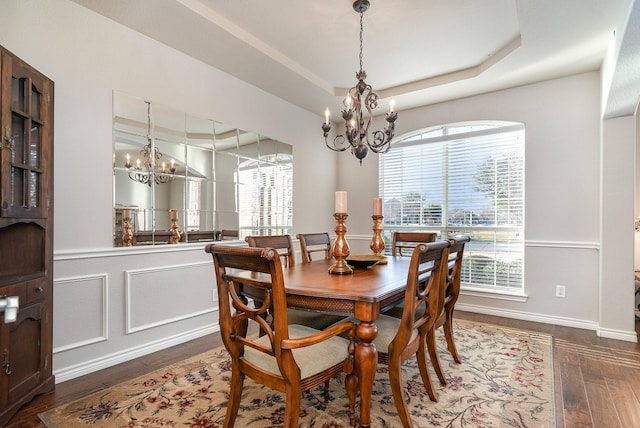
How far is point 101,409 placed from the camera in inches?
75.7

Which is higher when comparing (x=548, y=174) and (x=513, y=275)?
(x=548, y=174)

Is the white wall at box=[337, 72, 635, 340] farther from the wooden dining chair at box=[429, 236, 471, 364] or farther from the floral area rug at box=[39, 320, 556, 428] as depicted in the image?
the wooden dining chair at box=[429, 236, 471, 364]

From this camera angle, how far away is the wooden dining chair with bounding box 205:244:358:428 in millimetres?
1325

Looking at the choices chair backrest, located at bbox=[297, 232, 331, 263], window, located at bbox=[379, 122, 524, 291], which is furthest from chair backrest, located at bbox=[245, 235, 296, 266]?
window, located at bbox=[379, 122, 524, 291]

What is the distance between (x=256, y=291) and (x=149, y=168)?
168cm

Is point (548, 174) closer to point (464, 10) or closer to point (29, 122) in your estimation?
point (464, 10)

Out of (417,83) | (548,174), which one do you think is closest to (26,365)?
(417,83)

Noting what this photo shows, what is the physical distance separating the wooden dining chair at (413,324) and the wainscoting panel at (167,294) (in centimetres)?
189

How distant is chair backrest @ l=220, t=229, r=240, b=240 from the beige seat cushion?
193 cm

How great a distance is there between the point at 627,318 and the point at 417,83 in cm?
308

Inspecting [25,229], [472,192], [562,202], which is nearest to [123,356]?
[25,229]

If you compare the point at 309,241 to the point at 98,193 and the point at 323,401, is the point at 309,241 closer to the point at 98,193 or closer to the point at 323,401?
the point at 323,401

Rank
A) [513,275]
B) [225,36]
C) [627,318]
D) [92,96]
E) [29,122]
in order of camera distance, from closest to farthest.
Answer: [29,122] < [92,96] < [225,36] < [627,318] < [513,275]

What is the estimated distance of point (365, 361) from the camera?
1519mm
